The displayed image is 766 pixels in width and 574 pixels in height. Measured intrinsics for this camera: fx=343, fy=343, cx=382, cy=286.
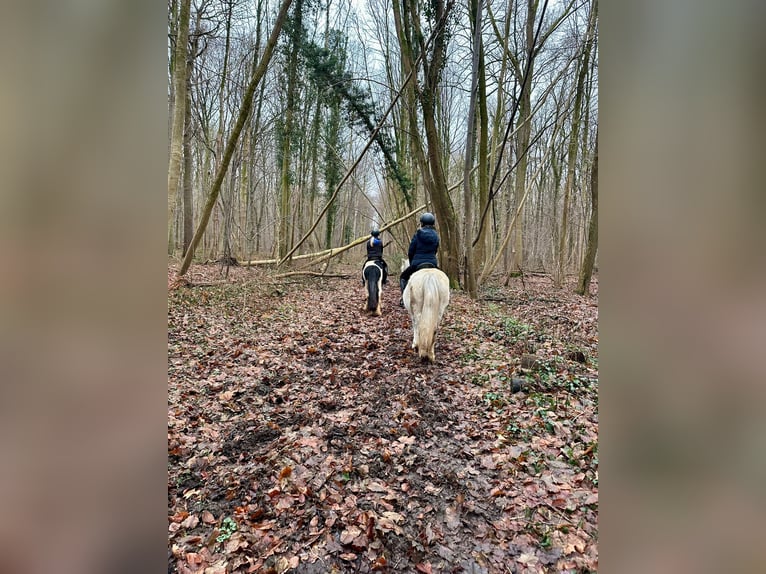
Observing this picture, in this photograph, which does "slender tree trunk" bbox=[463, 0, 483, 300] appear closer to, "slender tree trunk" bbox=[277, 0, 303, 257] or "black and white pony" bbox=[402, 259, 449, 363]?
"black and white pony" bbox=[402, 259, 449, 363]

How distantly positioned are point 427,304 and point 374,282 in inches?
144

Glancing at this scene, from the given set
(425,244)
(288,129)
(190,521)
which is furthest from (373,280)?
(288,129)

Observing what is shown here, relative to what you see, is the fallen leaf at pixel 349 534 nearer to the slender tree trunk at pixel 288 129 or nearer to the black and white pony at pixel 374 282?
the black and white pony at pixel 374 282

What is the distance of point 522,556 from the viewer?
2348 millimetres

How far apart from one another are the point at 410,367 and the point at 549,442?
98.5 inches

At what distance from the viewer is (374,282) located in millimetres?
9023

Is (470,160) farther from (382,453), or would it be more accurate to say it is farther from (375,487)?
(375,487)

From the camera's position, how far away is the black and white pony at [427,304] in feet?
18.1

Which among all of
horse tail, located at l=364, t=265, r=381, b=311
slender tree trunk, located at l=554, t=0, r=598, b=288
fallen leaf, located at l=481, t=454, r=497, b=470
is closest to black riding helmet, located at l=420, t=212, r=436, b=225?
horse tail, located at l=364, t=265, r=381, b=311

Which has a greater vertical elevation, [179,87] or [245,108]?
[179,87]

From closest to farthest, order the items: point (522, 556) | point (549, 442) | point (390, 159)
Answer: point (522, 556) → point (549, 442) → point (390, 159)

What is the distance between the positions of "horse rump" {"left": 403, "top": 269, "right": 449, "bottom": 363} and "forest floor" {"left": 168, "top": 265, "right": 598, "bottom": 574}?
0.38 metres
